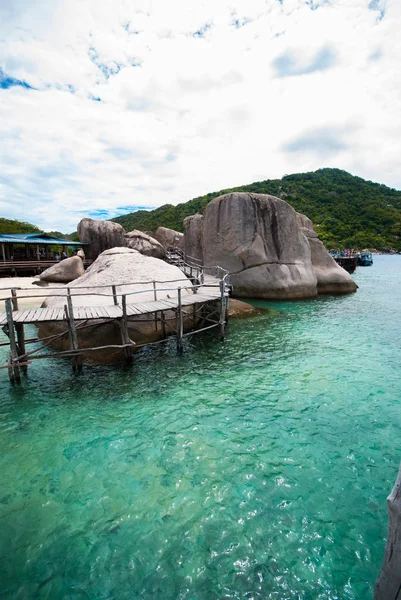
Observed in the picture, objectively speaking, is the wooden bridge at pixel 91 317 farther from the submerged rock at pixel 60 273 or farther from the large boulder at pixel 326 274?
the large boulder at pixel 326 274

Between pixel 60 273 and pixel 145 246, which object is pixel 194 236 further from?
pixel 60 273

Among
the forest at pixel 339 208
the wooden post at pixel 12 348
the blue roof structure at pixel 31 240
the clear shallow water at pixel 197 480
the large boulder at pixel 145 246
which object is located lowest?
the clear shallow water at pixel 197 480

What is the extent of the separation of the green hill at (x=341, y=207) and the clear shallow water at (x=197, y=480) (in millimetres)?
65215

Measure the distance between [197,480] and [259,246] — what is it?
17.6 meters

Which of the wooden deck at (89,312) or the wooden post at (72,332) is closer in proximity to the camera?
the wooden post at (72,332)

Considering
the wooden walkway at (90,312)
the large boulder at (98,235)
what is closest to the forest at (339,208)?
the large boulder at (98,235)

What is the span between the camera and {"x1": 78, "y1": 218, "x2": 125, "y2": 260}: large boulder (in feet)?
107

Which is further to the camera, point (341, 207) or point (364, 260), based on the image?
point (341, 207)

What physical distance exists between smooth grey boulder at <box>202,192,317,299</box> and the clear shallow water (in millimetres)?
12234

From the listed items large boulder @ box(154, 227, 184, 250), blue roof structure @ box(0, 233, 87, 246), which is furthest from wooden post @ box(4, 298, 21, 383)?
large boulder @ box(154, 227, 184, 250)

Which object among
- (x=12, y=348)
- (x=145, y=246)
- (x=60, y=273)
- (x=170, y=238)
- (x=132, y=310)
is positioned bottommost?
(x=12, y=348)

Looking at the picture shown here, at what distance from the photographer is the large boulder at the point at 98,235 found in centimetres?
3262

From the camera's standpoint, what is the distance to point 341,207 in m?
84.1

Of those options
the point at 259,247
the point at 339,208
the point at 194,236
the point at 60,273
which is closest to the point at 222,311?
the point at 259,247
